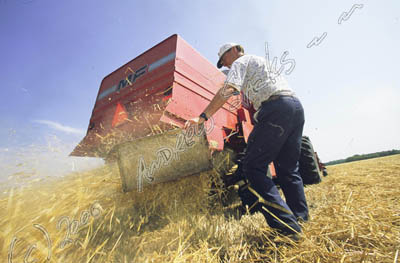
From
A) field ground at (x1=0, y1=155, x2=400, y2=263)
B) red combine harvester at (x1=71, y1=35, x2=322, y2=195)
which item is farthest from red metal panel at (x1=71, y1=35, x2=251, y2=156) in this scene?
field ground at (x1=0, y1=155, x2=400, y2=263)

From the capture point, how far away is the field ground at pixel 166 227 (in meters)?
1.16

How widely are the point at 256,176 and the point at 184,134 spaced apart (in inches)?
33.4

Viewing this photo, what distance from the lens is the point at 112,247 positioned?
5.33ft

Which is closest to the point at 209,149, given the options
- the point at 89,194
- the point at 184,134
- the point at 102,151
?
the point at 184,134

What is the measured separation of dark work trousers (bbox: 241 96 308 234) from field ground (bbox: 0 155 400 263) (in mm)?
133

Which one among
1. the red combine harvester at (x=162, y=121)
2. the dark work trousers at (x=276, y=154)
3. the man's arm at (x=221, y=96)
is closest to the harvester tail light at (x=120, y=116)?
the red combine harvester at (x=162, y=121)

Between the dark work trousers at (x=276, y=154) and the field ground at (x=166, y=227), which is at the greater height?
the dark work trousers at (x=276, y=154)

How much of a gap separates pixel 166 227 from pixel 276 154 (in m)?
1.27

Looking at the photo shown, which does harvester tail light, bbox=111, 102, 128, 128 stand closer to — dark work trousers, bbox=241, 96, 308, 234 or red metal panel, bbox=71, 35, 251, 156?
red metal panel, bbox=71, 35, 251, 156

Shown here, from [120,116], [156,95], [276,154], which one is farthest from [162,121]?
[276,154]

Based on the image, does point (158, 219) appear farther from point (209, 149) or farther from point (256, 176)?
point (256, 176)

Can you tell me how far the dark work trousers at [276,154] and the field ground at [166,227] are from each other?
0.43 ft

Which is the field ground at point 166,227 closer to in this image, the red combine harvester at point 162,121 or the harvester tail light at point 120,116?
the red combine harvester at point 162,121

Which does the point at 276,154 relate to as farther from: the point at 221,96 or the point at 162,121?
the point at 162,121
